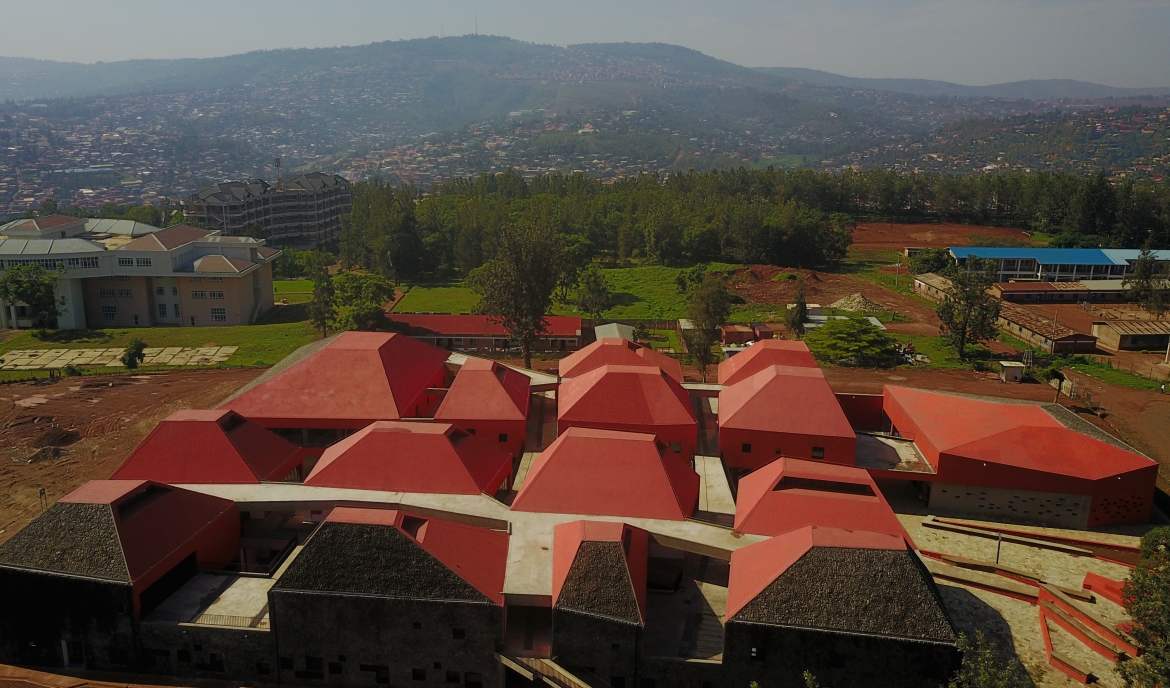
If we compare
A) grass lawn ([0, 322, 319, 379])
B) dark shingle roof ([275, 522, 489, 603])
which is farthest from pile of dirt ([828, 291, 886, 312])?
dark shingle roof ([275, 522, 489, 603])

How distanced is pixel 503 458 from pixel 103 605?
10876 millimetres

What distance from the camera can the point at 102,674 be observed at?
18297 millimetres

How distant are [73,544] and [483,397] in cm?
1315

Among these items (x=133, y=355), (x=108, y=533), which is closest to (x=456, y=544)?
(x=108, y=533)

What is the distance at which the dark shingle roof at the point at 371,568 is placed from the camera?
17812 mm

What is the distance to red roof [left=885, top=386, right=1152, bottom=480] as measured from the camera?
1000 inches

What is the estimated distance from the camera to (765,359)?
111ft

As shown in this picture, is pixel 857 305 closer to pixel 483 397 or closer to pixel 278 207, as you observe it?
pixel 483 397

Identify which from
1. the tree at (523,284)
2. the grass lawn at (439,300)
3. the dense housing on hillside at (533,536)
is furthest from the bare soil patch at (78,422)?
the grass lawn at (439,300)

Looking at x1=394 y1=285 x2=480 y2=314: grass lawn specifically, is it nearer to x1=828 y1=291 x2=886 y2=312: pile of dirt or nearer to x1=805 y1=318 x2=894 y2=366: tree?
x1=805 y1=318 x2=894 y2=366: tree

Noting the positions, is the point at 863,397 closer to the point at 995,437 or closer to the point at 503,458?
the point at 995,437

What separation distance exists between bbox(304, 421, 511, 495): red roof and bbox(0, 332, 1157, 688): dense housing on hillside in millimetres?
66

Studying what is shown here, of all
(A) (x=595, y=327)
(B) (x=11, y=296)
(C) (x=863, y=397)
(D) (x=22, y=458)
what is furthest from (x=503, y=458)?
(B) (x=11, y=296)

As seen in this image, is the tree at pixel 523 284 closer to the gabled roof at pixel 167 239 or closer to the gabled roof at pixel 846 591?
the gabled roof at pixel 846 591
